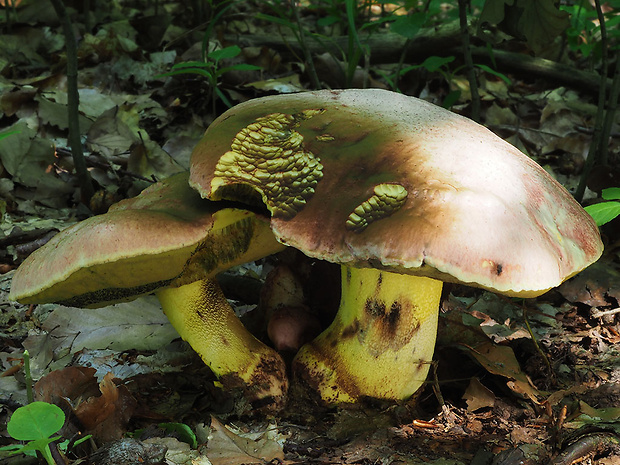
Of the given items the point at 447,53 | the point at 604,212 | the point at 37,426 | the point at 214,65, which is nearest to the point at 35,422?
the point at 37,426

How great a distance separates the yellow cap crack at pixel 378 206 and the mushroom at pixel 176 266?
353mm

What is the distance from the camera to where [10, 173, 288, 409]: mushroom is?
1.44 m

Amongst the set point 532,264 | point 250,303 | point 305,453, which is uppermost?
point 532,264

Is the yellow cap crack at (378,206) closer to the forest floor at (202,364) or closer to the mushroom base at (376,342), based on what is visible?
the mushroom base at (376,342)

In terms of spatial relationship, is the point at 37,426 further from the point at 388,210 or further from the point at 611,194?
the point at 611,194

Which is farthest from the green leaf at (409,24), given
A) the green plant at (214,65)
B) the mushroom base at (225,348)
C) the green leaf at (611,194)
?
the mushroom base at (225,348)

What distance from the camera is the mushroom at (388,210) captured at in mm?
1283

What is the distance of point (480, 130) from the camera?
1681 mm

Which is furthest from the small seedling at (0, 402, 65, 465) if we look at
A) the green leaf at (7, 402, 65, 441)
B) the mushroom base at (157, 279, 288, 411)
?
the mushroom base at (157, 279, 288, 411)

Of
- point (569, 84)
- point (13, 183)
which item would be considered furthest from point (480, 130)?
point (569, 84)

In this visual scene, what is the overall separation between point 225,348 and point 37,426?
26.9 inches

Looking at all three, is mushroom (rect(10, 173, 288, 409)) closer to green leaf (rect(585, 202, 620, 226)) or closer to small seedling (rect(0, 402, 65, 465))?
small seedling (rect(0, 402, 65, 465))

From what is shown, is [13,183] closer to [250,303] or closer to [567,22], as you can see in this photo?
[250,303]

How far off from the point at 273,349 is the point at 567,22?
183cm
